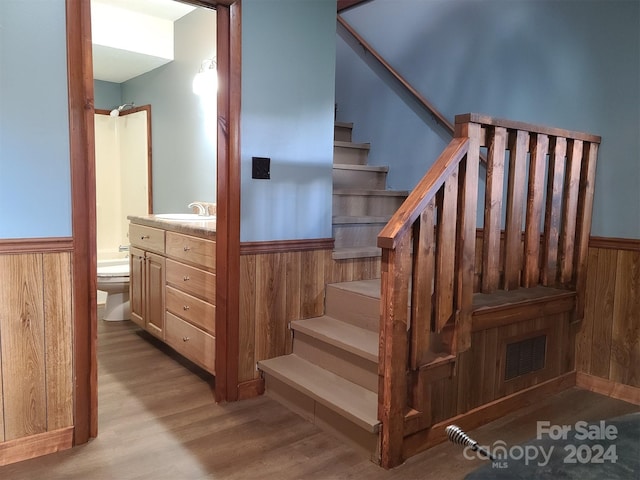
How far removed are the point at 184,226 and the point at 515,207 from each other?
179 cm

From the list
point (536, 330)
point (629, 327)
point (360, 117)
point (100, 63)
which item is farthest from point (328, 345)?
point (100, 63)

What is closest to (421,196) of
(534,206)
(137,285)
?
(534,206)

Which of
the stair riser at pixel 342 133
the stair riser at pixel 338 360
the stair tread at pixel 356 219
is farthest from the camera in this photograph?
the stair riser at pixel 342 133

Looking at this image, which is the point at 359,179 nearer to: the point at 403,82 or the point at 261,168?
the point at 403,82

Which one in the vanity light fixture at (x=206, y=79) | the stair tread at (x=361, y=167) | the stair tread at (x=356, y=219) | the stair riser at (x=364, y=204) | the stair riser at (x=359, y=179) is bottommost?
the stair tread at (x=356, y=219)

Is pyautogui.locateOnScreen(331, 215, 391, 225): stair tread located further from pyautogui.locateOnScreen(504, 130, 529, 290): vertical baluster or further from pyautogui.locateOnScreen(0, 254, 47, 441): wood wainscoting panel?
pyautogui.locateOnScreen(0, 254, 47, 441): wood wainscoting panel

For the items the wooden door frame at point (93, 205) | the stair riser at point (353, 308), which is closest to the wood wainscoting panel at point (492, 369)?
the stair riser at point (353, 308)

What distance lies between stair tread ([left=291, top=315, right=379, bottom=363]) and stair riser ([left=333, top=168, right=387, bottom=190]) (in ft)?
3.74

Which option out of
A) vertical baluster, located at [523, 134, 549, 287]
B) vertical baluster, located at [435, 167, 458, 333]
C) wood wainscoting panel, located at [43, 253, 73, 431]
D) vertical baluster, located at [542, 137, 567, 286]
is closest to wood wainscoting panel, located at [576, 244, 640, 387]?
vertical baluster, located at [542, 137, 567, 286]

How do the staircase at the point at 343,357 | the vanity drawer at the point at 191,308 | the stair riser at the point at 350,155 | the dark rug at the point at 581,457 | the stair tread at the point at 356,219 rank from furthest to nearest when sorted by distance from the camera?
the stair riser at the point at 350,155 → the stair tread at the point at 356,219 → the vanity drawer at the point at 191,308 → the staircase at the point at 343,357 → the dark rug at the point at 581,457

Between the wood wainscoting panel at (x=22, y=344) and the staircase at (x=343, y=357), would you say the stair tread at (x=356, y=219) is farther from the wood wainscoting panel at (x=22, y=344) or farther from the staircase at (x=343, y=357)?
the wood wainscoting panel at (x=22, y=344)

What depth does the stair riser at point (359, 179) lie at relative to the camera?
11.6ft

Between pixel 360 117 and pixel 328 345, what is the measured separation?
2.21 m

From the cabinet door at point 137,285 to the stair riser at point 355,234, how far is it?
4.69ft
